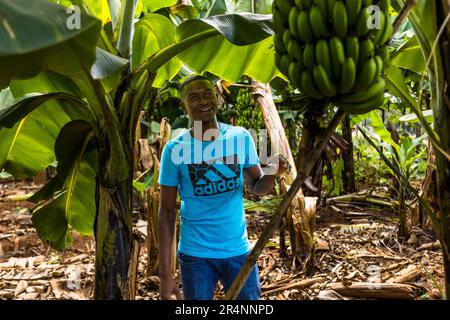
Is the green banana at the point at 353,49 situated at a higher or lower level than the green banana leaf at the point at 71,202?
higher

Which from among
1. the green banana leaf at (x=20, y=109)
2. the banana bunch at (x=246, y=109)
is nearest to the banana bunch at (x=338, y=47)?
the green banana leaf at (x=20, y=109)

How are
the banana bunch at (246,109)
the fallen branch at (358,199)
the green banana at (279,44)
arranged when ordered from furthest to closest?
the fallen branch at (358,199) < the banana bunch at (246,109) < the green banana at (279,44)

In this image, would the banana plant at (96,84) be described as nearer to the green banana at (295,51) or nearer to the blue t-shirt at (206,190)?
the blue t-shirt at (206,190)

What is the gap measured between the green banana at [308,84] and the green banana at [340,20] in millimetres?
100

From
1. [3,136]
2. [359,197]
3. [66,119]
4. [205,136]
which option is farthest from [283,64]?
[359,197]

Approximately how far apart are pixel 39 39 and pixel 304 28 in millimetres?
573

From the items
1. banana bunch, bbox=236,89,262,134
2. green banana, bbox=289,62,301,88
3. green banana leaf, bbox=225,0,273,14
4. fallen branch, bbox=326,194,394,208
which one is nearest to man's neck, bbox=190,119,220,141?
green banana, bbox=289,62,301,88

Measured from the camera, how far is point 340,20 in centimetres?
87

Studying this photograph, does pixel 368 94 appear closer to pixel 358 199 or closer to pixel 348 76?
pixel 348 76

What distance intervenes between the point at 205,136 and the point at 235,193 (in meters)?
0.25

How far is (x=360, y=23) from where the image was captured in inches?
34.7

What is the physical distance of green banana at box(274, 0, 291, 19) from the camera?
3.07ft

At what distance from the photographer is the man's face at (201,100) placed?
1594 millimetres

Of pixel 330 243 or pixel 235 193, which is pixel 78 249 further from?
pixel 235 193
